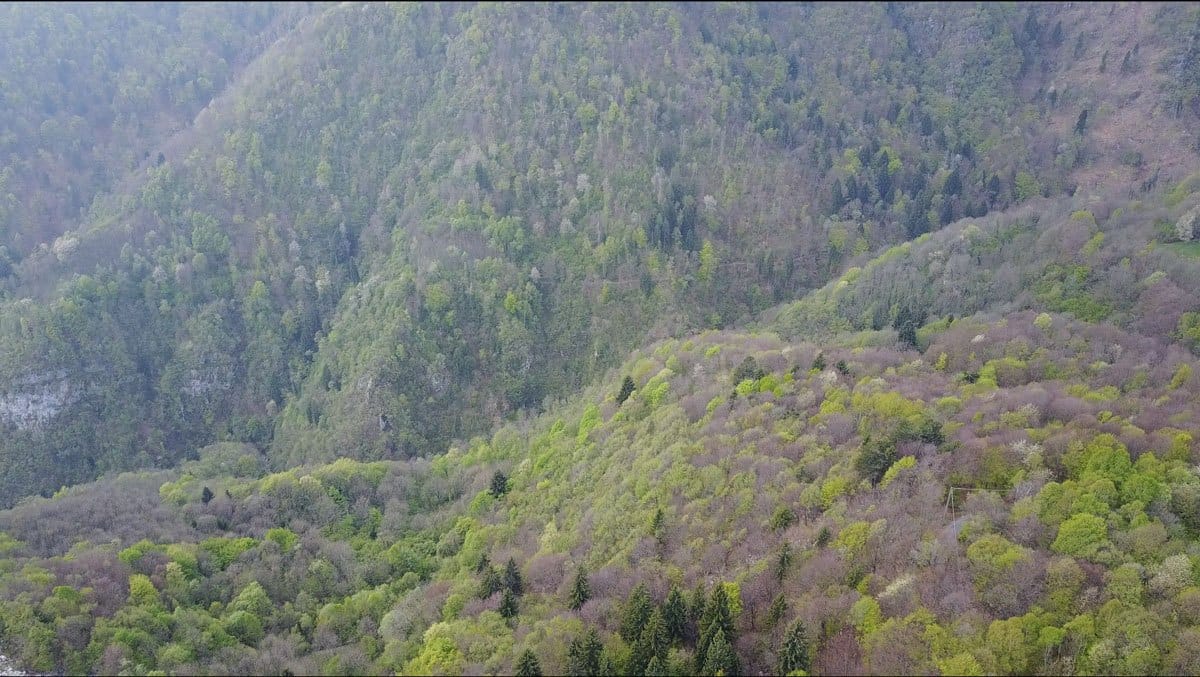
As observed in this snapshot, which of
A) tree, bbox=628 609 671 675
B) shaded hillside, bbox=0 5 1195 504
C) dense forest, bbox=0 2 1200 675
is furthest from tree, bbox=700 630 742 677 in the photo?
shaded hillside, bbox=0 5 1195 504

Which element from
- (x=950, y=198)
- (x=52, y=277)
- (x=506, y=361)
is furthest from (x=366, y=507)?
(x=950, y=198)

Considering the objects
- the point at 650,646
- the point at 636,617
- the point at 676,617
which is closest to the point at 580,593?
the point at 636,617

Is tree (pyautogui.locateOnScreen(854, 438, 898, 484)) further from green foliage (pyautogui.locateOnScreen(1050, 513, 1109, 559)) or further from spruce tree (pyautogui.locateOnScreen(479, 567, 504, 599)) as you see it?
spruce tree (pyautogui.locateOnScreen(479, 567, 504, 599))

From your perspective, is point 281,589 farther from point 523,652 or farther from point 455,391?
point 455,391

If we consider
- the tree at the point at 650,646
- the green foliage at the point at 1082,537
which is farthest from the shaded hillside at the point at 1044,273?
the tree at the point at 650,646

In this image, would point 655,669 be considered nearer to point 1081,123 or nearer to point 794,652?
point 794,652
